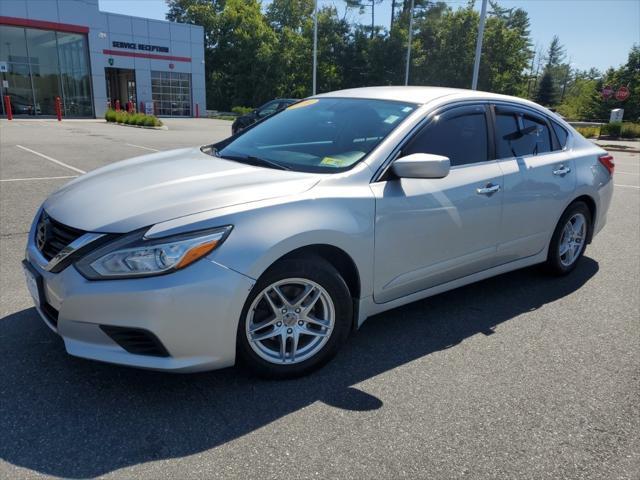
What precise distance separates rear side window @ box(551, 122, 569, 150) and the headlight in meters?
→ 3.50

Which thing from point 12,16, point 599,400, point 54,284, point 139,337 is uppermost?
point 12,16

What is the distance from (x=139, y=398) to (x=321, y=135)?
6.79 ft

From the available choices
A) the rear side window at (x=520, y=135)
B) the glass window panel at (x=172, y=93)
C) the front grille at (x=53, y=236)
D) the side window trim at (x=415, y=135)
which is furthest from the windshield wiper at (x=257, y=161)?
the glass window panel at (x=172, y=93)

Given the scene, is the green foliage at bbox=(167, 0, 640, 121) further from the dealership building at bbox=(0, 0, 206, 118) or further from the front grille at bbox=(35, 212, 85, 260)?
the front grille at bbox=(35, 212, 85, 260)

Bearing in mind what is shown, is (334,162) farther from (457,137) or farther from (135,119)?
(135,119)

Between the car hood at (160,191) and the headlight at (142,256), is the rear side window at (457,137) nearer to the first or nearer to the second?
the car hood at (160,191)

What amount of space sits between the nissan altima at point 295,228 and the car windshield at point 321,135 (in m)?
0.02

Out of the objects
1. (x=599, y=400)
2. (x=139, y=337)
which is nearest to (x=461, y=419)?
(x=599, y=400)

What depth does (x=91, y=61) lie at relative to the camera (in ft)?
113

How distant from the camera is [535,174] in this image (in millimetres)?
4141

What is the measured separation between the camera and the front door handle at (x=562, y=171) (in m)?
4.36

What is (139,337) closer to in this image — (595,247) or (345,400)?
(345,400)

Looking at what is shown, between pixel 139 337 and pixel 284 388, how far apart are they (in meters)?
Result: 0.84

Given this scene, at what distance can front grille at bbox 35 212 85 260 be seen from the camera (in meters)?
2.68
